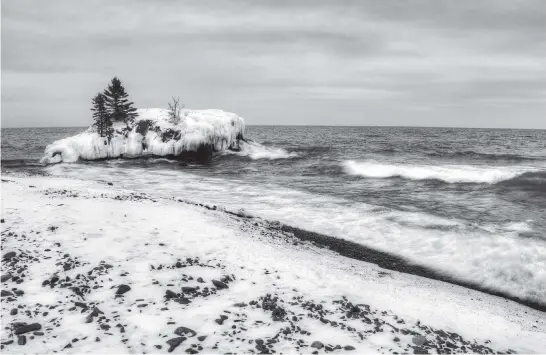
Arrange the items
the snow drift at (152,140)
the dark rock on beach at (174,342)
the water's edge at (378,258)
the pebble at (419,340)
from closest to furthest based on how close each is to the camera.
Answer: the dark rock on beach at (174,342) < the pebble at (419,340) < the water's edge at (378,258) < the snow drift at (152,140)

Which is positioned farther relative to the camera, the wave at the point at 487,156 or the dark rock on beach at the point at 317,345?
the wave at the point at 487,156

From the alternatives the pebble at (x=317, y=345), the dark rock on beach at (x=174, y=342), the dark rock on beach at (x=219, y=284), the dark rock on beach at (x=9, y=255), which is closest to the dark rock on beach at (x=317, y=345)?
the pebble at (x=317, y=345)

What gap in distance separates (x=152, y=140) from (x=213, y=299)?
3172cm

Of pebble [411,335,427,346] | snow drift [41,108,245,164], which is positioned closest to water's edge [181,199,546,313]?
pebble [411,335,427,346]

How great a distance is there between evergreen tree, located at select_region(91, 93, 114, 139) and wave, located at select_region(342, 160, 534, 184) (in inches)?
888

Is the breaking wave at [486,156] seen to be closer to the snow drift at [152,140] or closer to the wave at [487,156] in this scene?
the wave at [487,156]

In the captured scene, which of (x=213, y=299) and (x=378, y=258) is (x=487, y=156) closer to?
(x=378, y=258)

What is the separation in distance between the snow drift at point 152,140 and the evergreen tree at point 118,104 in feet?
2.08

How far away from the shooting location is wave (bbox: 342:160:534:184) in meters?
23.6

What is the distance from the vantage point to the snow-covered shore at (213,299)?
5.12m

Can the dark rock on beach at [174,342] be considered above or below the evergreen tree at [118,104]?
below

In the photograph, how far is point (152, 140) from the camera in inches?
1400

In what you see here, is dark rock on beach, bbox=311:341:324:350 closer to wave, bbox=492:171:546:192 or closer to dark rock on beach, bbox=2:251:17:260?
dark rock on beach, bbox=2:251:17:260

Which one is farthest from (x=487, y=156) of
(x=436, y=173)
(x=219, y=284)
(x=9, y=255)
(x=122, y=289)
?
(x=9, y=255)
